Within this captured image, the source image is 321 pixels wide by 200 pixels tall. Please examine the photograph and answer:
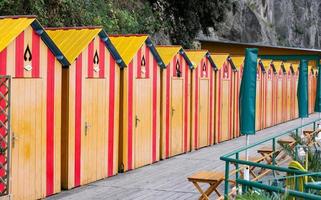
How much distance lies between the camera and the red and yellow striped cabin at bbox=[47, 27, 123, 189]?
34.2ft

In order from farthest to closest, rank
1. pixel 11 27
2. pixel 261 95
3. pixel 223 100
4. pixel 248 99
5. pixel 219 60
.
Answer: pixel 261 95
pixel 223 100
pixel 219 60
pixel 248 99
pixel 11 27

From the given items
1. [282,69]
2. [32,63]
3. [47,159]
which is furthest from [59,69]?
[282,69]

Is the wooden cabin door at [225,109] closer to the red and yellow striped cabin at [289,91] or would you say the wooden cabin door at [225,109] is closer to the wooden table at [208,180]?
the red and yellow striped cabin at [289,91]

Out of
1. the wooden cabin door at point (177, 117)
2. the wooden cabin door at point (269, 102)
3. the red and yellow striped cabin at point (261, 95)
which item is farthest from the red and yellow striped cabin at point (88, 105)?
the wooden cabin door at point (269, 102)

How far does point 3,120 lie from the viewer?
866 centimetres

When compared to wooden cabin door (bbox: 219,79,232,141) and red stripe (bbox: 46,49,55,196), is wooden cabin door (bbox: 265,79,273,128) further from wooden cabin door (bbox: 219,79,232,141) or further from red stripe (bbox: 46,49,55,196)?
red stripe (bbox: 46,49,55,196)

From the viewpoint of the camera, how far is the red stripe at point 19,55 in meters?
8.98

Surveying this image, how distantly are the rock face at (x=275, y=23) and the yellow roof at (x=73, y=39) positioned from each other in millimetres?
35046

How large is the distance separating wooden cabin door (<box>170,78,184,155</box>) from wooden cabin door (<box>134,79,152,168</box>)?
4.65 feet

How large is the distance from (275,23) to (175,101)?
2067 inches

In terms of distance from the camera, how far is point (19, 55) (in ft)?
29.6

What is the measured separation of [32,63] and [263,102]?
606 inches

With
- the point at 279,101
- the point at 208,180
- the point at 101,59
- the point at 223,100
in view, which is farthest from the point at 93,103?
the point at 279,101

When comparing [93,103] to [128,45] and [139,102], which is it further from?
[128,45]
